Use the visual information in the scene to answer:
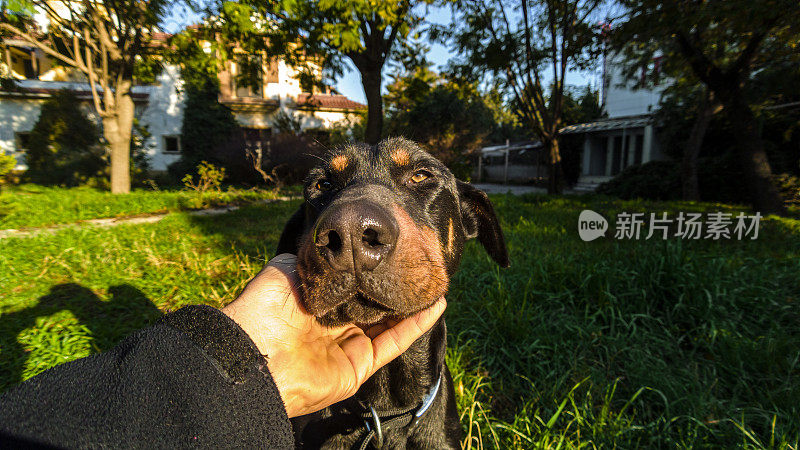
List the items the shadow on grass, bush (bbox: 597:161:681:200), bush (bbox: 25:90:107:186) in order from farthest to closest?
1. bush (bbox: 25:90:107:186)
2. bush (bbox: 597:161:681:200)
3. the shadow on grass

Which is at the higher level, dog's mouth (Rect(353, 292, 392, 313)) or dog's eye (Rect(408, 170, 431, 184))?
dog's eye (Rect(408, 170, 431, 184))

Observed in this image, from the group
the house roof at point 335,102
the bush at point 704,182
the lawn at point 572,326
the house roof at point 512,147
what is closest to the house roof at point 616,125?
the house roof at point 512,147

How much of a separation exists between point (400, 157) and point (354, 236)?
0.93 meters

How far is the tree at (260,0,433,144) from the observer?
6078mm

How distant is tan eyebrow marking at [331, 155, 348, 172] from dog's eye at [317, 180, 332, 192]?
99 mm

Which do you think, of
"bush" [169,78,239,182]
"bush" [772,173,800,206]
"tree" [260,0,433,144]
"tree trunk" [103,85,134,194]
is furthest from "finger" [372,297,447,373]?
"bush" [169,78,239,182]

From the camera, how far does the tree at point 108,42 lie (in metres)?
8.76

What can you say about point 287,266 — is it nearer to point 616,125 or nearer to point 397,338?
point 397,338

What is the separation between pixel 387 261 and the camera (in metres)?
1.26

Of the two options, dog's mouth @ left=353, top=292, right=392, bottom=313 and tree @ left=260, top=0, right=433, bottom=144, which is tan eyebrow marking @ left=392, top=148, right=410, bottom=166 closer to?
dog's mouth @ left=353, top=292, right=392, bottom=313

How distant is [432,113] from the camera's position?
22875 mm

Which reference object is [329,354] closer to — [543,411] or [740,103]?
[543,411]

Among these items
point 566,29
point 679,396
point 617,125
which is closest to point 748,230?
point 679,396

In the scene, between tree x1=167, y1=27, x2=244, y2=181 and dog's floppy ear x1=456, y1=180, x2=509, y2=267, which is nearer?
dog's floppy ear x1=456, y1=180, x2=509, y2=267
